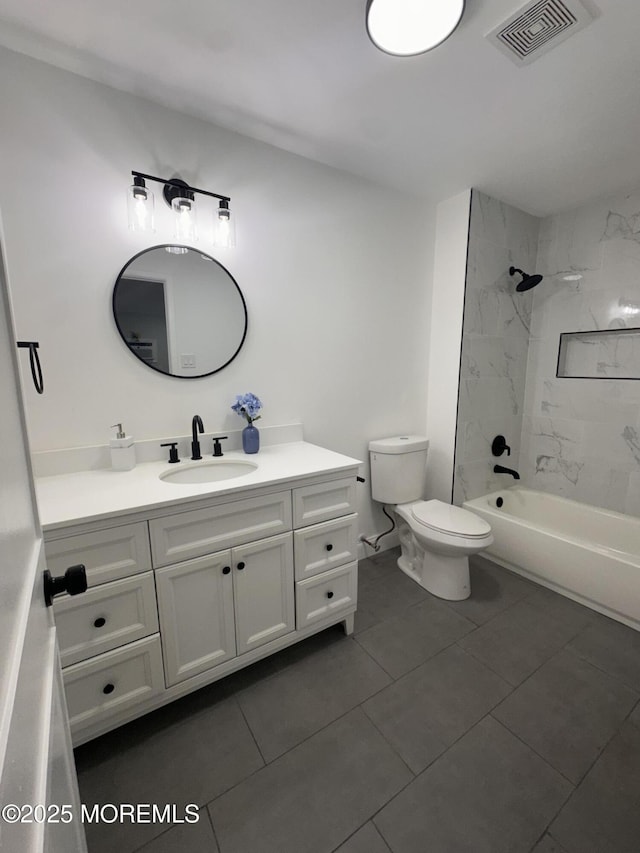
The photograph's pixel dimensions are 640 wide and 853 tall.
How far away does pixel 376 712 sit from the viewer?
1347 millimetres

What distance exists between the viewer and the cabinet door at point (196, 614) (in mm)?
1221

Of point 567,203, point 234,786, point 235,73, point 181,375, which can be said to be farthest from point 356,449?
point 567,203

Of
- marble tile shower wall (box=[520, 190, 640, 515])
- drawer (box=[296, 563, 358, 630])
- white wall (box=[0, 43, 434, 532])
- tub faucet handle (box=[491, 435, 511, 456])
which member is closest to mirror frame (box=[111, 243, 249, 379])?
white wall (box=[0, 43, 434, 532])

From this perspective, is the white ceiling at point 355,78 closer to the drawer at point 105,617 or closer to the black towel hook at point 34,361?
the black towel hook at point 34,361

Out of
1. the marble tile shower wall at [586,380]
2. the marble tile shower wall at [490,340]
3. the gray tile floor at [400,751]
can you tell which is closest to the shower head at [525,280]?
the marble tile shower wall at [490,340]

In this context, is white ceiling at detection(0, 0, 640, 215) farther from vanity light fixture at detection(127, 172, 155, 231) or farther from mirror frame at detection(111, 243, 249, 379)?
mirror frame at detection(111, 243, 249, 379)

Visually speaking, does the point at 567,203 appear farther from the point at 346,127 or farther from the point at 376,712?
the point at 376,712

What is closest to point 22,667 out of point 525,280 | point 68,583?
point 68,583

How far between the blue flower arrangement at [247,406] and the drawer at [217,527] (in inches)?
19.4

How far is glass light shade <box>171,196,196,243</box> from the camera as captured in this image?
148 cm

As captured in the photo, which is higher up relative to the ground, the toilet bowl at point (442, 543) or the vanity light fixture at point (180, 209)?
the vanity light fixture at point (180, 209)

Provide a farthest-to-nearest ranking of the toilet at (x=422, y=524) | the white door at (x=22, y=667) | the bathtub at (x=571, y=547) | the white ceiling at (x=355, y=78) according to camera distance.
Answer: the toilet at (x=422, y=524), the bathtub at (x=571, y=547), the white ceiling at (x=355, y=78), the white door at (x=22, y=667)

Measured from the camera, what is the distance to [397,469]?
2191 millimetres

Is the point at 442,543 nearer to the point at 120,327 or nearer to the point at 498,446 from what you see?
the point at 498,446
